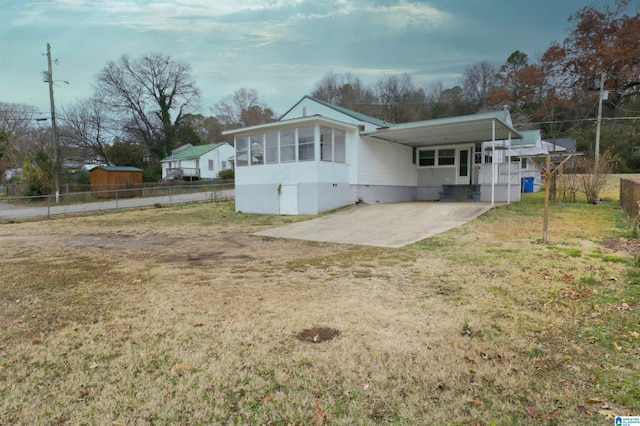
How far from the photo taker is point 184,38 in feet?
64.5

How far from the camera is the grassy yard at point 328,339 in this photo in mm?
2266

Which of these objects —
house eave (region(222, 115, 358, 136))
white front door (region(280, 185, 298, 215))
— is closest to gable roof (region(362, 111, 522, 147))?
house eave (region(222, 115, 358, 136))

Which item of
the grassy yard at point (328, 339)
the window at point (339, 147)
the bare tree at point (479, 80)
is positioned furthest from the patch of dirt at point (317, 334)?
the bare tree at point (479, 80)

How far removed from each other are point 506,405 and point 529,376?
18.3 inches

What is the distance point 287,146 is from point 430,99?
35953mm

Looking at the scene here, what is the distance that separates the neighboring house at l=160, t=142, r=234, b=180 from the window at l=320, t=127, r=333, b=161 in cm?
2711

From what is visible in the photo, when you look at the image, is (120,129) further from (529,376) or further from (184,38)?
(529,376)

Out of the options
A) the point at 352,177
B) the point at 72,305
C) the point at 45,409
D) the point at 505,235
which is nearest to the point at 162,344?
the point at 45,409

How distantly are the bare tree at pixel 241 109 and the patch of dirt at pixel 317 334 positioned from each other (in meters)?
51.7

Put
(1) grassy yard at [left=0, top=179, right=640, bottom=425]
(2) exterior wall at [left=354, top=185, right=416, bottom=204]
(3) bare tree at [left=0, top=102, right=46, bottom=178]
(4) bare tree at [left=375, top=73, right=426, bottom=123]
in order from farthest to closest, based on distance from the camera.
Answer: (4) bare tree at [left=375, top=73, right=426, bottom=123]
(3) bare tree at [left=0, top=102, right=46, bottom=178]
(2) exterior wall at [left=354, top=185, right=416, bottom=204]
(1) grassy yard at [left=0, top=179, right=640, bottom=425]

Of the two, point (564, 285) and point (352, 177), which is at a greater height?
point (352, 177)

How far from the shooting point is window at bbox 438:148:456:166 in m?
18.7

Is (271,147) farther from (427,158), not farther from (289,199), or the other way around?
(427,158)

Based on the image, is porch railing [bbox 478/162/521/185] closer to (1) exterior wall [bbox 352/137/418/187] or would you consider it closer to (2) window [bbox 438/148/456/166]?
(2) window [bbox 438/148/456/166]
